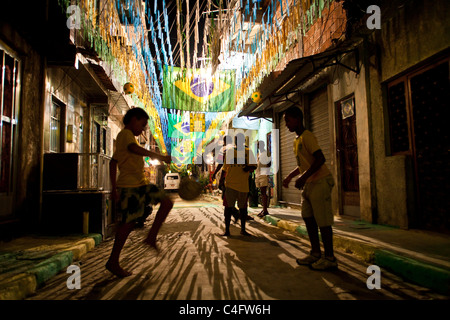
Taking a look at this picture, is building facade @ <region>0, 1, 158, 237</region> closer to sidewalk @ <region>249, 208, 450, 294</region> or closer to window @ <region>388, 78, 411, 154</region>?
sidewalk @ <region>249, 208, 450, 294</region>

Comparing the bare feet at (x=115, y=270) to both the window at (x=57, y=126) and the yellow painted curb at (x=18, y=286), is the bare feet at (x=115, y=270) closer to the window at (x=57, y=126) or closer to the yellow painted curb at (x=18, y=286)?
the yellow painted curb at (x=18, y=286)

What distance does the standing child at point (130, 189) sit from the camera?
3246 millimetres

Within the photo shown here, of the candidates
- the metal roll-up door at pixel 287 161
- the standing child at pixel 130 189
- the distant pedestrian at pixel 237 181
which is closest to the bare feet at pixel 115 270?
the standing child at pixel 130 189

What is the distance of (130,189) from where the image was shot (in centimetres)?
332

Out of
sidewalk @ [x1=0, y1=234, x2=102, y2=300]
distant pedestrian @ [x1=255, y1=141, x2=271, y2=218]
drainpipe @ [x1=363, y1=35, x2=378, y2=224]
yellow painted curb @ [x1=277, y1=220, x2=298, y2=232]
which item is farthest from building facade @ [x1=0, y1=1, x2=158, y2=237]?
drainpipe @ [x1=363, y1=35, x2=378, y2=224]

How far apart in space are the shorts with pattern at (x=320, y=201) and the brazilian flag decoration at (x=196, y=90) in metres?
6.69

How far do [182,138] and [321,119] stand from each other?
39.8 ft

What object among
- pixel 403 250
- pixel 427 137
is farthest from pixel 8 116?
pixel 427 137

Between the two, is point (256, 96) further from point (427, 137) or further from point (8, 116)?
point (8, 116)

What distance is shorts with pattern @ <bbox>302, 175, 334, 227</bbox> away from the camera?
346cm

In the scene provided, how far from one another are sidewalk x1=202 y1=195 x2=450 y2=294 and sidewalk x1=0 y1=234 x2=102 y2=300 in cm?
391
